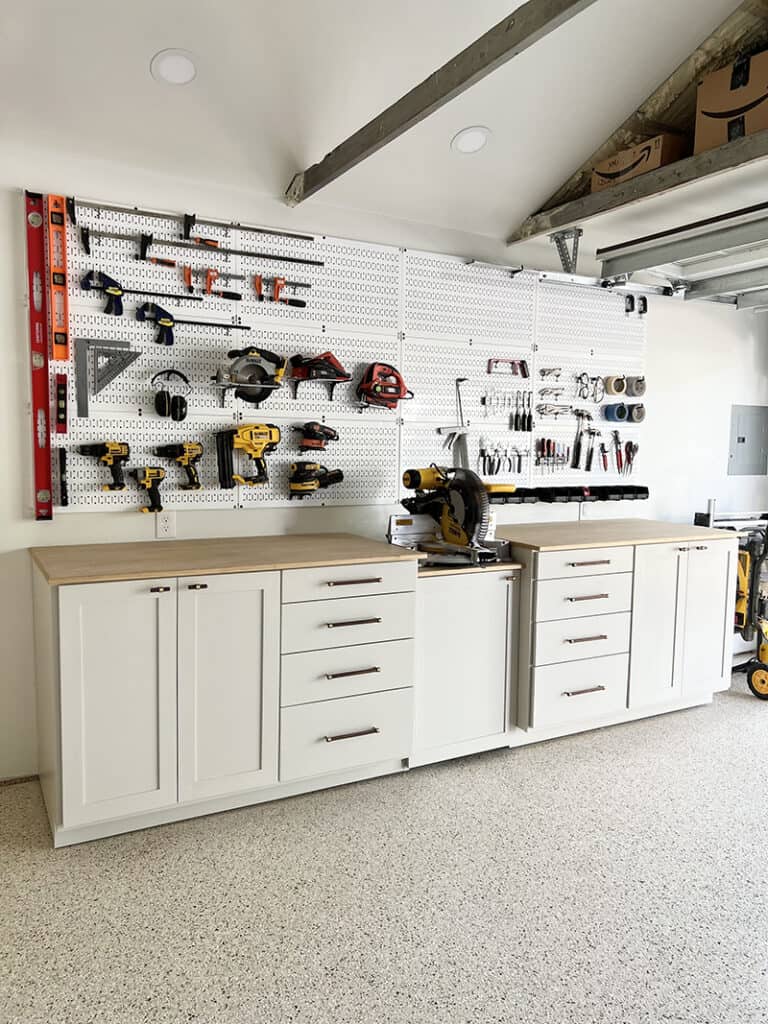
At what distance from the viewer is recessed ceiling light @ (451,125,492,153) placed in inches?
125

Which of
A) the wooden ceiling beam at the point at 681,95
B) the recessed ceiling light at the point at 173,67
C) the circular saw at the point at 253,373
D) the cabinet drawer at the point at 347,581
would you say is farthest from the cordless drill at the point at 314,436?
the wooden ceiling beam at the point at 681,95

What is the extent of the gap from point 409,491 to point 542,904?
1978 mm

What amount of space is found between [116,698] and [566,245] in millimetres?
3261

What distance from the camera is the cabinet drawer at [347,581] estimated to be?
8.95 ft

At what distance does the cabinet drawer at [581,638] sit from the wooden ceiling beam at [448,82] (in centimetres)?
210

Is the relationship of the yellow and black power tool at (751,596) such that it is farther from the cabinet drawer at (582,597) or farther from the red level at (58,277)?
the red level at (58,277)

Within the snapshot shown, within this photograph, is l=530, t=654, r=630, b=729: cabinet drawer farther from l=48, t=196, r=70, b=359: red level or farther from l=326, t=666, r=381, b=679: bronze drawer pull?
l=48, t=196, r=70, b=359: red level

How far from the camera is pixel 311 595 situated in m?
2.76

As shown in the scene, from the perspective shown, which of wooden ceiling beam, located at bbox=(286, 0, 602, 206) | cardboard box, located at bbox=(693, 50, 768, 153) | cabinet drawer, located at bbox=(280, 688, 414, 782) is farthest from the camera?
cabinet drawer, located at bbox=(280, 688, 414, 782)

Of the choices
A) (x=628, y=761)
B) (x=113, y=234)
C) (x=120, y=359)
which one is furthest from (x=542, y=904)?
(x=113, y=234)

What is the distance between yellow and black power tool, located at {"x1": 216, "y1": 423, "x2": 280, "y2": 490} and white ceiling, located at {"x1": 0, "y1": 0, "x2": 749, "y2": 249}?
3.47ft

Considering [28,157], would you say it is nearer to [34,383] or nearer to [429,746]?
[34,383]

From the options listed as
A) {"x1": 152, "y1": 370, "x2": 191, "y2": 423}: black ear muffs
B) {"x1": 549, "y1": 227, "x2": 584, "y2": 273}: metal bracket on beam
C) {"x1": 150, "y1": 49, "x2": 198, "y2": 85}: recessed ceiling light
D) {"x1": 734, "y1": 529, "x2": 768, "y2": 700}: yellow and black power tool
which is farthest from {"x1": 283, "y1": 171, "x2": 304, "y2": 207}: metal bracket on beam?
{"x1": 734, "y1": 529, "x2": 768, "y2": 700}: yellow and black power tool

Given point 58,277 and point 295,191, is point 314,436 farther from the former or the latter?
point 58,277
